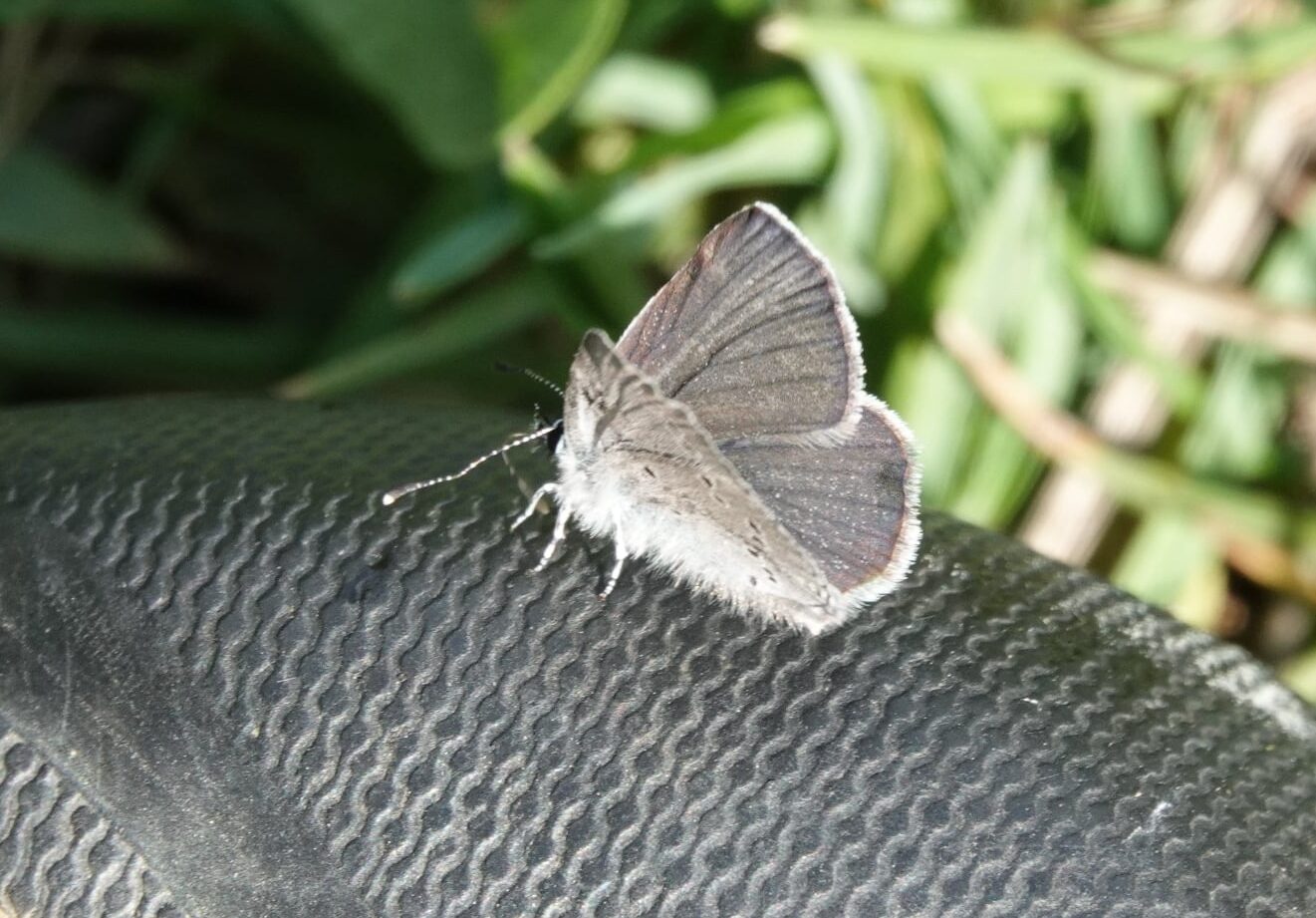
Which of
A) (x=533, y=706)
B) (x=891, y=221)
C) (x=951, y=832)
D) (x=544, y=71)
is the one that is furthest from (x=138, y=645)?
(x=891, y=221)

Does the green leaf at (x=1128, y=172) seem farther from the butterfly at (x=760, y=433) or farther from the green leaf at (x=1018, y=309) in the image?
the butterfly at (x=760, y=433)

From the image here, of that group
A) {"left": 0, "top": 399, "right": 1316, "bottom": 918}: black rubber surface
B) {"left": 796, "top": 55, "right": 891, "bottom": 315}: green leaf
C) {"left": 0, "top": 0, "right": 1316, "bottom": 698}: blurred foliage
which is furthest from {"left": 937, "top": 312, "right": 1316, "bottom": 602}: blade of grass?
{"left": 0, "top": 399, "right": 1316, "bottom": 918}: black rubber surface

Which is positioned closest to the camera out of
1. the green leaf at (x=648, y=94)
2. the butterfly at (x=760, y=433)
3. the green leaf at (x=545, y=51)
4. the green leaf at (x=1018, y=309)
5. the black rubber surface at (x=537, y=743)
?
the black rubber surface at (x=537, y=743)

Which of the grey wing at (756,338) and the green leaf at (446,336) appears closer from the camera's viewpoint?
the grey wing at (756,338)

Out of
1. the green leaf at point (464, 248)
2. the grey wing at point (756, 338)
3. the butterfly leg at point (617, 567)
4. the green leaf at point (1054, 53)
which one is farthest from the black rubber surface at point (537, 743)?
the green leaf at point (1054, 53)

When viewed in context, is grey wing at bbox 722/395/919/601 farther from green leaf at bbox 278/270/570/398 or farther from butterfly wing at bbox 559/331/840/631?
green leaf at bbox 278/270/570/398

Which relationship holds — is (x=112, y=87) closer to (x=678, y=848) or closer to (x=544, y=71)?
(x=544, y=71)

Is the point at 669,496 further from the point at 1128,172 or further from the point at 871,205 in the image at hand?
the point at 1128,172
